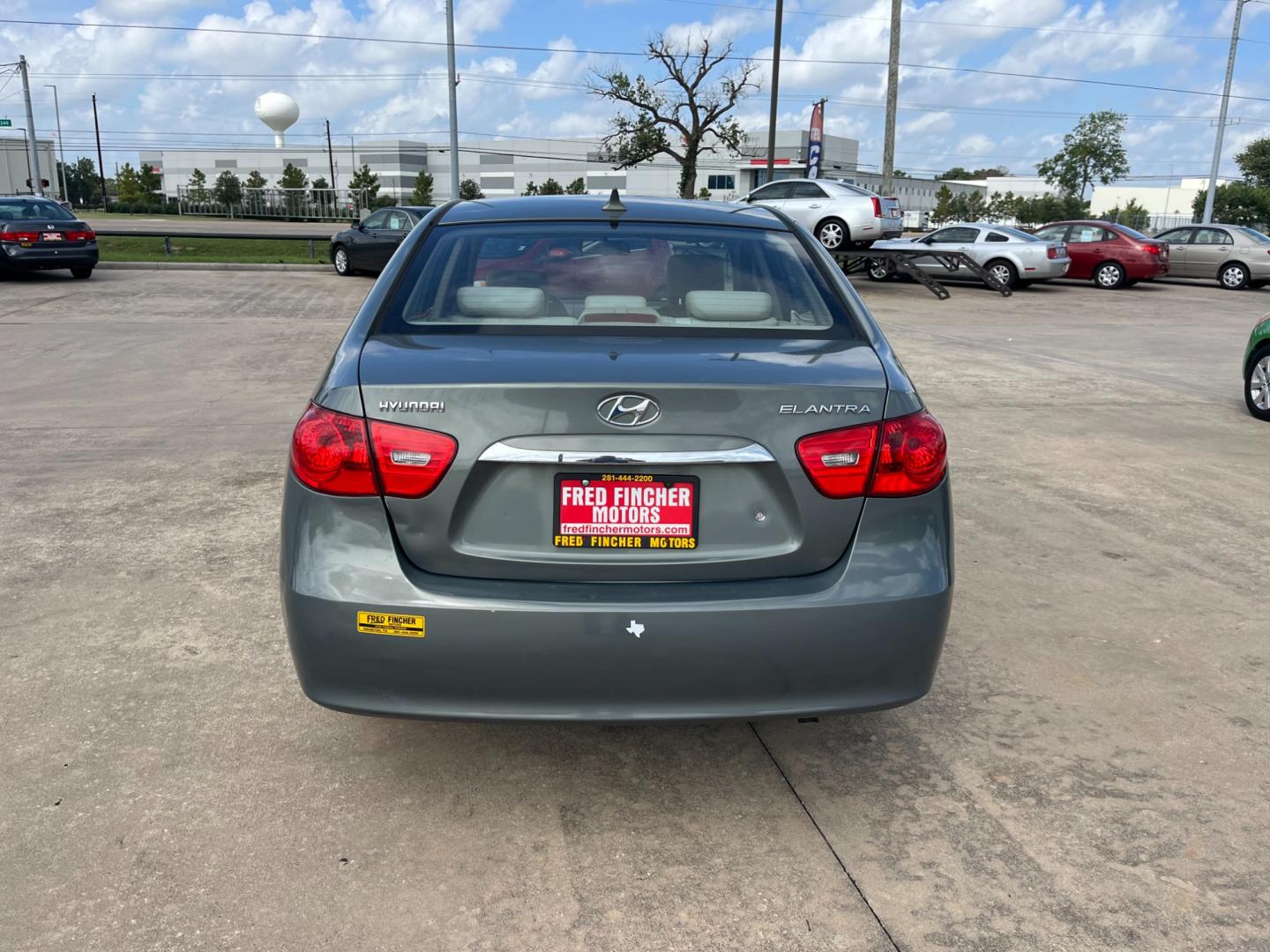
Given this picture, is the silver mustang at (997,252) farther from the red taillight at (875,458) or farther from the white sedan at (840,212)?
the red taillight at (875,458)

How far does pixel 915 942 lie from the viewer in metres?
2.51

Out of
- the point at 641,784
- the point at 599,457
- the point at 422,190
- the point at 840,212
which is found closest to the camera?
the point at 599,457

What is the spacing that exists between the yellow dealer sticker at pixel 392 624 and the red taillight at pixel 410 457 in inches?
11.6

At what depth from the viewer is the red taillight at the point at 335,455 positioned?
2.66 m

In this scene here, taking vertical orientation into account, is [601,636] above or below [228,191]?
below

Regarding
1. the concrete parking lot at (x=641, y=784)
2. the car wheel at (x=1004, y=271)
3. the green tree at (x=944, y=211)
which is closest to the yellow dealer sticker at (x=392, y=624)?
the concrete parking lot at (x=641, y=784)

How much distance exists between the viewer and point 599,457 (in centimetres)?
258

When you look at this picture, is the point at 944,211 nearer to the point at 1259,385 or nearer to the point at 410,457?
the point at 1259,385

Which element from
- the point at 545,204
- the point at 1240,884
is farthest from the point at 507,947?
the point at 545,204

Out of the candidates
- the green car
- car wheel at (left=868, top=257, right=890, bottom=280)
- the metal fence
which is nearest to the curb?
car wheel at (left=868, top=257, right=890, bottom=280)

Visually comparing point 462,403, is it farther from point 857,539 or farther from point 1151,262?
point 1151,262

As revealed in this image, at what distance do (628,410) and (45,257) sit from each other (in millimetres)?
20193

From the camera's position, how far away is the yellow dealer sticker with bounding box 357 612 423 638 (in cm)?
262

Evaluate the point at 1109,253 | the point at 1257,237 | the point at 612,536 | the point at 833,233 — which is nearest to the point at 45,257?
the point at 833,233
